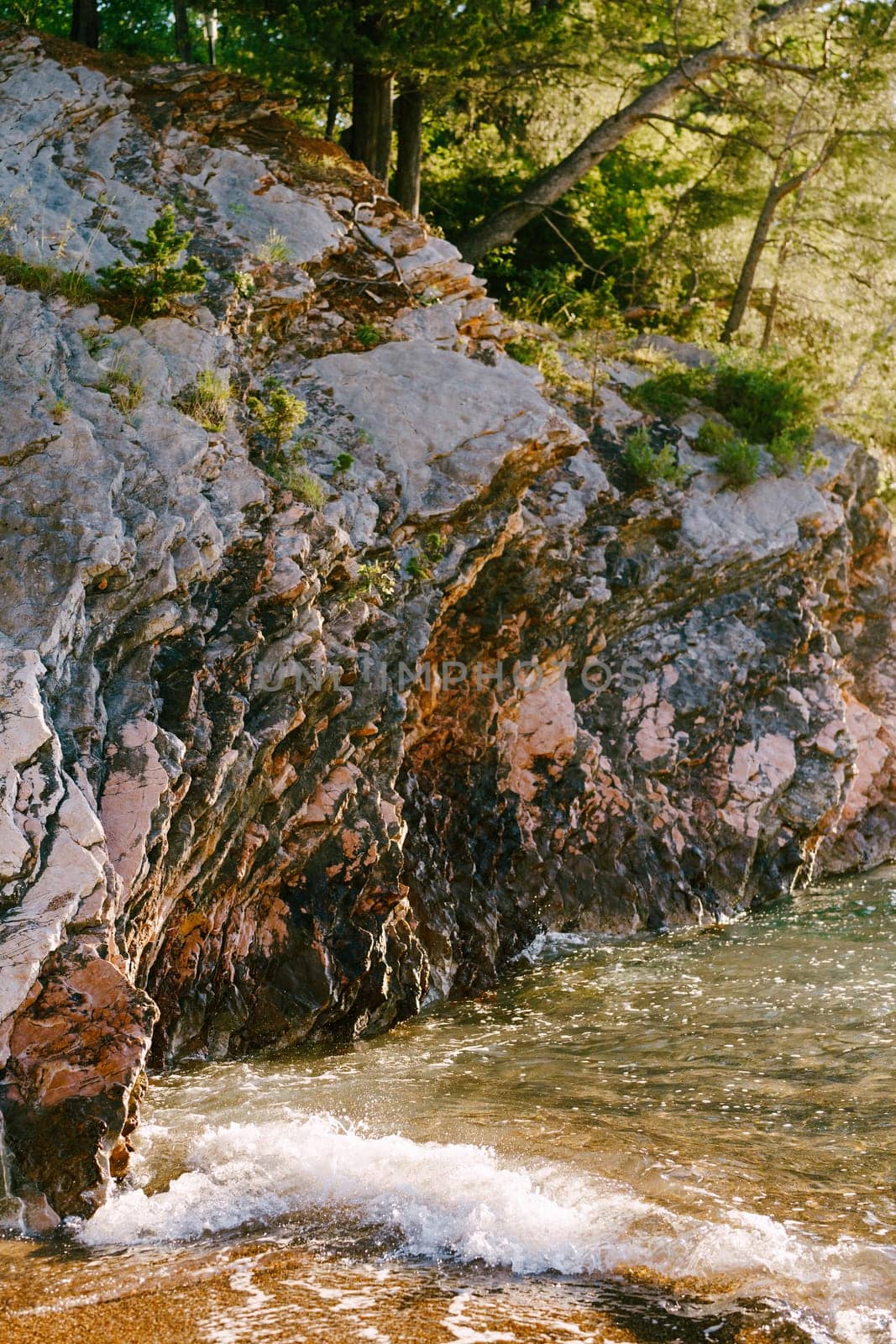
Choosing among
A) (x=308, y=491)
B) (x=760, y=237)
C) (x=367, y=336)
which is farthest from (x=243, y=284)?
(x=760, y=237)

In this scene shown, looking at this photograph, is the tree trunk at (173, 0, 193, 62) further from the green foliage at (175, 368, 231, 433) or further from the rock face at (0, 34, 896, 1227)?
the green foliage at (175, 368, 231, 433)

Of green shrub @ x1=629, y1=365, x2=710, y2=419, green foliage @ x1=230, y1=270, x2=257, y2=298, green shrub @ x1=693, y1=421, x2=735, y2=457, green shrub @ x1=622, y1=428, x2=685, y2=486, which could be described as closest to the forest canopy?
green shrub @ x1=629, y1=365, x2=710, y2=419

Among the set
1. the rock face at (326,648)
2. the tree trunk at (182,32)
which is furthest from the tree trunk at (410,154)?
the tree trunk at (182,32)

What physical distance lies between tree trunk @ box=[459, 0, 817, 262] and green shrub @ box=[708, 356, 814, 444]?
3.82m

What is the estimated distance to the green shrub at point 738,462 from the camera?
13.5 m

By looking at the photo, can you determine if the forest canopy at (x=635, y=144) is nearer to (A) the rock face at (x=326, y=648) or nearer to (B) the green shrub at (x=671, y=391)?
(B) the green shrub at (x=671, y=391)

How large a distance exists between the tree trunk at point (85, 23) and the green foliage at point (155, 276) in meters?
5.38

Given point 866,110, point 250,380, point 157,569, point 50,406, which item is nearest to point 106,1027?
point 157,569

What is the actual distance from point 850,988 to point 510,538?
519 centimetres

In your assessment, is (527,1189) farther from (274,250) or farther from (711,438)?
(711,438)

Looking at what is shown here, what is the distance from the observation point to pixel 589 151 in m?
15.9

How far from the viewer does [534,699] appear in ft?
37.8

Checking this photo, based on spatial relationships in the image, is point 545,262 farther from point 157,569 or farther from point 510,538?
point 157,569

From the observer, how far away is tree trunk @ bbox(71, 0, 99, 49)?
13.5 metres
